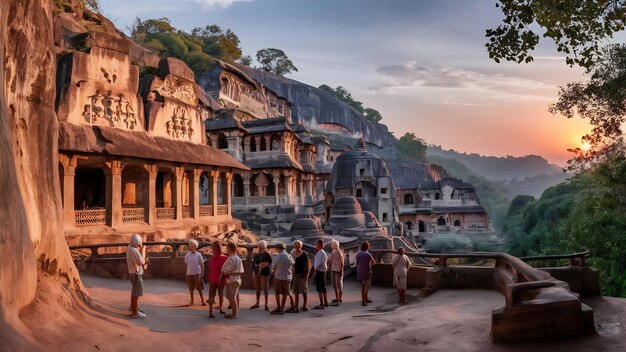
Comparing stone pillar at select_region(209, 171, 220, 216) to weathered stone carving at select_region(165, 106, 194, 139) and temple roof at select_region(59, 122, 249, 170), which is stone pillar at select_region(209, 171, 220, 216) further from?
weathered stone carving at select_region(165, 106, 194, 139)

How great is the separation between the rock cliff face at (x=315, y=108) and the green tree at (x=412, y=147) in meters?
8.44

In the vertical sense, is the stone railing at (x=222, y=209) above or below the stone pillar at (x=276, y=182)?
below

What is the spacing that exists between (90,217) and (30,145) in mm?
11787

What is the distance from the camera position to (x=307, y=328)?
7703 millimetres

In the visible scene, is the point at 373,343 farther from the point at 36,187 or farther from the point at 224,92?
the point at 224,92

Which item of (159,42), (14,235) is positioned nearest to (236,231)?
(14,235)

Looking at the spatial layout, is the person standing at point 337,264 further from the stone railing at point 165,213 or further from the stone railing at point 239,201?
the stone railing at point 239,201

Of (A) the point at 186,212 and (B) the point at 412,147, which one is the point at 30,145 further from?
(B) the point at 412,147

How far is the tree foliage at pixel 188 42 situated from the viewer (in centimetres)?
5907

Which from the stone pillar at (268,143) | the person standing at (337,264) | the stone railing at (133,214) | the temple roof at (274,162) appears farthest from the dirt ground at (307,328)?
the stone pillar at (268,143)

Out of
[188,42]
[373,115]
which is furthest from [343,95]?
[188,42]

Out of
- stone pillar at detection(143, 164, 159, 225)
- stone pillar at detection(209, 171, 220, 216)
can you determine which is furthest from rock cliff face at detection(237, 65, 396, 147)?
stone pillar at detection(143, 164, 159, 225)

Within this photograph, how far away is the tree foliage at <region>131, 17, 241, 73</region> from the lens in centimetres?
5907

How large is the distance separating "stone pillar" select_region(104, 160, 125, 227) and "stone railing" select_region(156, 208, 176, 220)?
2651 millimetres
